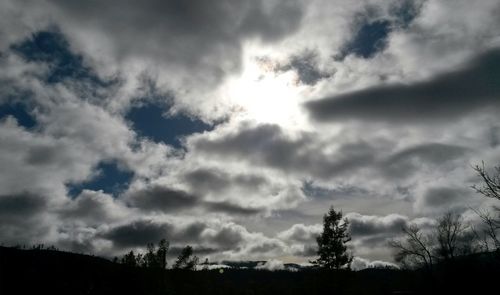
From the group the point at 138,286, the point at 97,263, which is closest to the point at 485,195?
the point at 138,286

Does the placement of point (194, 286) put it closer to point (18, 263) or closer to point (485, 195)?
point (485, 195)

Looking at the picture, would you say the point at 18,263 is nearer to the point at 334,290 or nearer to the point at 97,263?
the point at 97,263

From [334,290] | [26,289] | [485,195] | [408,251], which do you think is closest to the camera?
[485,195]

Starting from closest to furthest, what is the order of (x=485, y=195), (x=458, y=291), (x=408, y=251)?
1. (x=485, y=195)
2. (x=458, y=291)
3. (x=408, y=251)

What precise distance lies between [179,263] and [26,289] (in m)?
69.6

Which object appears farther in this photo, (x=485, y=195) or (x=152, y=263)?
(x=152, y=263)

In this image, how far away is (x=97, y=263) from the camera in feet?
640

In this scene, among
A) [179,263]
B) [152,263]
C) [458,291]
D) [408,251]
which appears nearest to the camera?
[458,291]

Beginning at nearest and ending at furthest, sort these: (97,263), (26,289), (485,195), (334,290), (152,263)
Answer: (485,195), (334,290), (152,263), (26,289), (97,263)

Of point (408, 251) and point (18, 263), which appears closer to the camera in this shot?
point (408, 251)

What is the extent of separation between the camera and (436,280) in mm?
47656

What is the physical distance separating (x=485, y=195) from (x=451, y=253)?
138 ft

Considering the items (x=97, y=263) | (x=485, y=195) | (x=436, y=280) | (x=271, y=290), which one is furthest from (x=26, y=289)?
(x=485, y=195)

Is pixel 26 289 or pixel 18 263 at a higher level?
pixel 18 263
